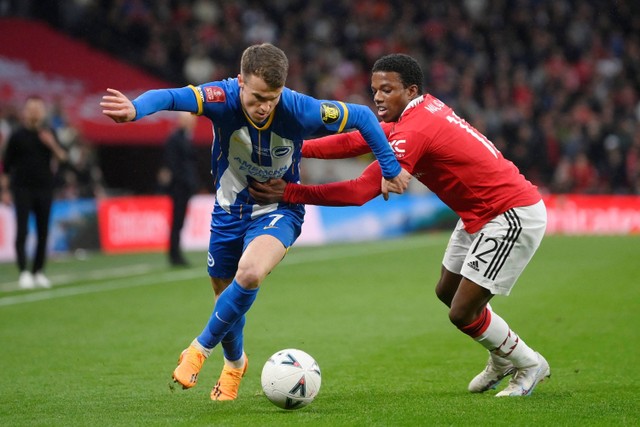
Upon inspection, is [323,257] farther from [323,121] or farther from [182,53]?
[323,121]

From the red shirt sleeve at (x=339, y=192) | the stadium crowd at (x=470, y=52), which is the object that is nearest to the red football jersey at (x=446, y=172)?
the red shirt sleeve at (x=339, y=192)

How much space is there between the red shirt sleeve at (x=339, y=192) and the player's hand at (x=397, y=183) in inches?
11.7

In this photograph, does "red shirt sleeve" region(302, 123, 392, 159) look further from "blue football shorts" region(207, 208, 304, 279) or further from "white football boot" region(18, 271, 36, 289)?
"white football boot" region(18, 271, 36, 289)

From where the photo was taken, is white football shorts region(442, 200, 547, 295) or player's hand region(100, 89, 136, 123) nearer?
player's hand region(100, 89, 136, 123)

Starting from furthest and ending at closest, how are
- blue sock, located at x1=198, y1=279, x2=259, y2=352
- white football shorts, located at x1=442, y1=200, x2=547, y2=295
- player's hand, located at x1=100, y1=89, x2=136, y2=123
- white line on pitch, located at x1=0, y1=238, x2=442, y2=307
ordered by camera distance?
white line on pitch, located at x1=0, y1=238, x2=442, y2=307
white football shorts, located at x1=442, y1=200, x2=547, y2=295
blue sock, located at x1=198, y1=279, x2=259, y2=352
player's hand, located at x1=100, y1=89, x2=136, y2=123

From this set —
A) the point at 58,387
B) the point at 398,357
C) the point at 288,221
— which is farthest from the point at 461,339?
the point at 58,387

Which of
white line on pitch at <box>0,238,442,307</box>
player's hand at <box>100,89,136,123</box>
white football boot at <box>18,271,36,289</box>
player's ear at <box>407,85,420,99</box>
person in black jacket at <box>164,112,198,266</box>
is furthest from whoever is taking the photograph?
person in black jacket at <box>164,112,198,266</box>

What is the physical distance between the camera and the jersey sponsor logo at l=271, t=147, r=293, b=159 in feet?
21.0

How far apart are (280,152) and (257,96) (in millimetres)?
516

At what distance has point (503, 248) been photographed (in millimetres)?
6574

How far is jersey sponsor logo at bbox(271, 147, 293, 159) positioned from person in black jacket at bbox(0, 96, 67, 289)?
7.34 metres

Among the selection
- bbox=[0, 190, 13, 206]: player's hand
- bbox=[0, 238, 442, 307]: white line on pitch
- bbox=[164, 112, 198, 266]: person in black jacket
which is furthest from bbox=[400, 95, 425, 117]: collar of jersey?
bbox=[164, 112, 198, 266]: person in black jacket

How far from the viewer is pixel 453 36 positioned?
27.3m

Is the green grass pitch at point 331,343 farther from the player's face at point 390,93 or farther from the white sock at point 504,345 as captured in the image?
the player's face at point 390,93
